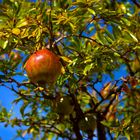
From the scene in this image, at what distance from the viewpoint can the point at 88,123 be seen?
13.0 feet

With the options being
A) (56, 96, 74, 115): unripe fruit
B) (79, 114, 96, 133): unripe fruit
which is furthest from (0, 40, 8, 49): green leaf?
(79, 114, 96, 133): unripe fruit

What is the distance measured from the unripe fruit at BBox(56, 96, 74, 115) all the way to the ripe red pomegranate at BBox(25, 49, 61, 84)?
3.85 feet

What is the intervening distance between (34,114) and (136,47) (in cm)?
179

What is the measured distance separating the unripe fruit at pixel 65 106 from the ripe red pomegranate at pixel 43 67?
1.17 metres

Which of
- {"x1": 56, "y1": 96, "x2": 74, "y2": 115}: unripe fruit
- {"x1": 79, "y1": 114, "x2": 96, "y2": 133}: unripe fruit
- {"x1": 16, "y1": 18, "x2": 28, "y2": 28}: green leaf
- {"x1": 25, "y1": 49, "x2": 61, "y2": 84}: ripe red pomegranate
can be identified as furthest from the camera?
{"x1": 79, "y1": 114, "x2": 96, "y2": 133}: unripe fruit

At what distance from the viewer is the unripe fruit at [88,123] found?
3.96m

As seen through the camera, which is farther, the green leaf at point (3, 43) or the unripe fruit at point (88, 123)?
the unripe fruit at point (88, 123)

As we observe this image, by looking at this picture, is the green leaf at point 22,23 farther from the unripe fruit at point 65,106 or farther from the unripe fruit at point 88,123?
the unripe fruit at point 88,123

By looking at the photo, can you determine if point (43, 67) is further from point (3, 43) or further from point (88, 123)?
point (88, 123)

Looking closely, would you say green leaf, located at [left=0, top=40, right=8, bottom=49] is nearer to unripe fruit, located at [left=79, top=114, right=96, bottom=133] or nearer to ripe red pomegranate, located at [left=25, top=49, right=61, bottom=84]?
ripe red pomegranate, located at [left=25, top=49, right=61, bottom=84]

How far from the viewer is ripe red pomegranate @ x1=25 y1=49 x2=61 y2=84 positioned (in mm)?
2434

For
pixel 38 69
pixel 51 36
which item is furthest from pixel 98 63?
Result: pixel 38 69

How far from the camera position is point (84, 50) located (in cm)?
301

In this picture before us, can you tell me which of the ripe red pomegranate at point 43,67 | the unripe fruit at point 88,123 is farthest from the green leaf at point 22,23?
the unripe fruit at point 88,123
